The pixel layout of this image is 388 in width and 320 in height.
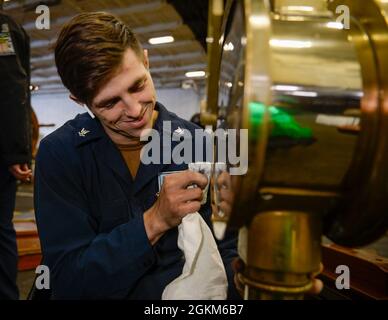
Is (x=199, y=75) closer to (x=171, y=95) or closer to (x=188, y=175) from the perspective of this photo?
(x=171, y=95)

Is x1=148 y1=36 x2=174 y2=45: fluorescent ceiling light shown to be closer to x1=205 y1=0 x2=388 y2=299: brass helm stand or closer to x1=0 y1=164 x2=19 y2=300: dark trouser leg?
x1=0 y1=164 x2=19 y2=300: dark trouser leg

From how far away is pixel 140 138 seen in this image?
36.9 inches

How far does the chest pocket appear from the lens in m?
0.87

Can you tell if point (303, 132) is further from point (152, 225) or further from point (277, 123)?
point (152, 225)

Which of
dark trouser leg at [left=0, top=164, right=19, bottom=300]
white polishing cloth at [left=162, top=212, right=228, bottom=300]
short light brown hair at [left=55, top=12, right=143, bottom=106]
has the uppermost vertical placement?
short light brown hair at [left=55, top=12, right=143, bottom=106]

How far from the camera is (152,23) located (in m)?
5.21

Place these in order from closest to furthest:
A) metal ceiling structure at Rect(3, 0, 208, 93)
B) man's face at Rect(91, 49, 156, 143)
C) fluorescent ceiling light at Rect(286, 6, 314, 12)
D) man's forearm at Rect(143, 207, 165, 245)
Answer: fluorescent ceiling light at Rect(286, 6, 314, 12), man's forearm at Rect(143, 207, 165, 245), man's face at Rect(91, 49, 156, 143), metal ceiling structure at Rect(3, 0, 208, 93)

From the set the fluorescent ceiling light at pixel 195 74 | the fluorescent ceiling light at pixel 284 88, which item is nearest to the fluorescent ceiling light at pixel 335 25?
the fluorescent ceiling light at pixel 284 88

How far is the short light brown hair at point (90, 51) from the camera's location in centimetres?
81

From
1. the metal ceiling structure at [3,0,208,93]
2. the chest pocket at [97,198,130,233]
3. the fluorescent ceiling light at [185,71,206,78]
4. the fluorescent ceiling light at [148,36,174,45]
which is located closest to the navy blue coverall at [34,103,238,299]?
the chest pocket at [97,198,130,233]

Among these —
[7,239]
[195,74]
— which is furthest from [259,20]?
[195,74]

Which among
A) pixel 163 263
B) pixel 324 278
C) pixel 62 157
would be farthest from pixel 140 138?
pixel 324 278

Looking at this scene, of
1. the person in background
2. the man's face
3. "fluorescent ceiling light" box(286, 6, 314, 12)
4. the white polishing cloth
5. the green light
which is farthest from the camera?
the person in background
